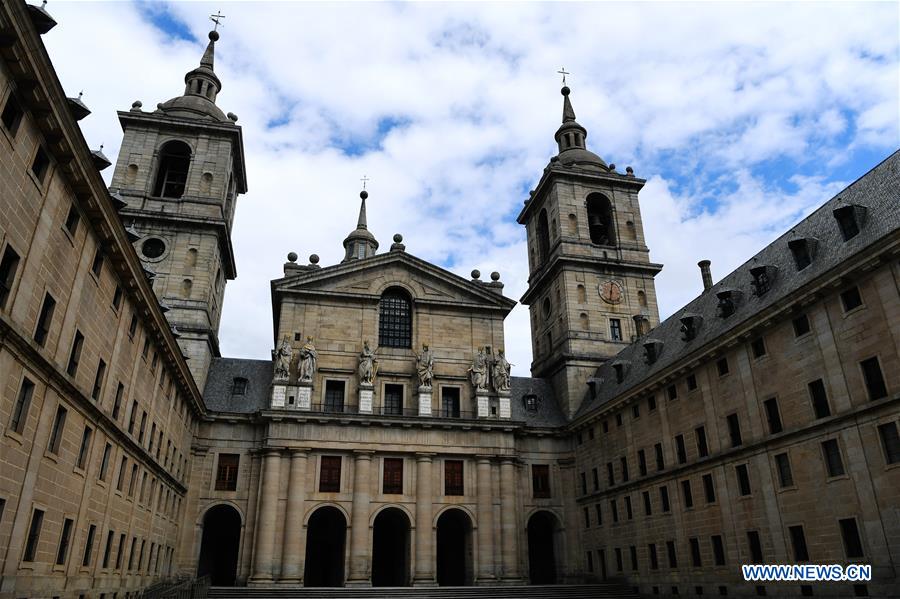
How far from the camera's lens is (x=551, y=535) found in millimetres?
47438

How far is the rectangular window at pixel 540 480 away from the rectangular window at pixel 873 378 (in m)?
26.2

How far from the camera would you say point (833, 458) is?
25.5 meters

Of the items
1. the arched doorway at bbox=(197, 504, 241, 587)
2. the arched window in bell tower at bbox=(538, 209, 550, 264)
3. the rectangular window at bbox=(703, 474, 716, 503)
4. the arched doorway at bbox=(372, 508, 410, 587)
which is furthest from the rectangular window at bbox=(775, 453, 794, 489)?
the arched window in bell tower at bbox=(538, 209, 550, 264)

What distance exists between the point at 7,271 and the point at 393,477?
3025 cm

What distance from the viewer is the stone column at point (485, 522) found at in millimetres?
41578

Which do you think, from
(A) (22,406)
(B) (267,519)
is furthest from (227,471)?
(A) (22,406)

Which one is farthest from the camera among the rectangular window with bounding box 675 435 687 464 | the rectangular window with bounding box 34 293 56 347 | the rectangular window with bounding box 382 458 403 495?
the rectangular window with bounding box 382 458 403 495

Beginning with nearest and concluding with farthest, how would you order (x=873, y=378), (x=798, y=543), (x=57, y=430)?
(x=57, y=430)
(x=873, y=378)
(x=798, y=543)

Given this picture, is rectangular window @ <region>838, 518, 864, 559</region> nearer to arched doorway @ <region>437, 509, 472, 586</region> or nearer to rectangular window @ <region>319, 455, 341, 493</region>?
arched doorway @ <region>437, 509, 472, 586</region>

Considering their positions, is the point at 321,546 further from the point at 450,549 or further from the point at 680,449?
the point at 680,449

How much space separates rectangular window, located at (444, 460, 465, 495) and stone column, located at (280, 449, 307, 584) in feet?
30.4

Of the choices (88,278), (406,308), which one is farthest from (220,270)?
(88,278)

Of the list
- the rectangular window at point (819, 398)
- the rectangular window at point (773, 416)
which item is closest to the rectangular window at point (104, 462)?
the rectangular window at point (773, 416)

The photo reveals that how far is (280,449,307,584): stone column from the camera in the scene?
3912 cm
